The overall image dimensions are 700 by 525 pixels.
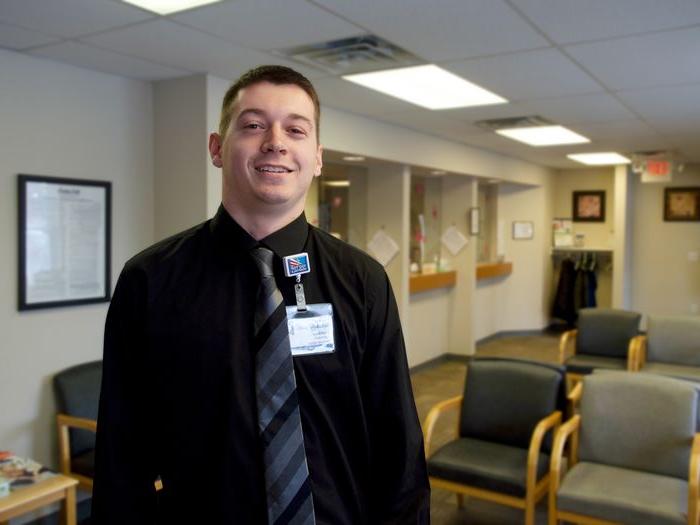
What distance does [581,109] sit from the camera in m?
4.52

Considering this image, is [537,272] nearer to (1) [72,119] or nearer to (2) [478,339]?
(2) [478,339]

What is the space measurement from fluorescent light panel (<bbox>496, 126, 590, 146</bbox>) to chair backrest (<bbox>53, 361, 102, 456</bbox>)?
3.91 meters

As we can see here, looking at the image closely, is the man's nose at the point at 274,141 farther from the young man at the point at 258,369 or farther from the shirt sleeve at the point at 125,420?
the shirt sleeve at the point at 125,420

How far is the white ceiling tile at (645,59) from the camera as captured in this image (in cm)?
283

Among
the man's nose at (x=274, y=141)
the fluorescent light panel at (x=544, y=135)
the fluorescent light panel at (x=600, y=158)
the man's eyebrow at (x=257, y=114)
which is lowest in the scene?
the man's nose at (x=274, y=141)

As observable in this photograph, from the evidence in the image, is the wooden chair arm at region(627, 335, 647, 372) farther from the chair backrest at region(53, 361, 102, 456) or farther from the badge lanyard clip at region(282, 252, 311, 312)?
the badge lanyard clip at region(282, 252, 311, 312)

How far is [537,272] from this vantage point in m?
8.93

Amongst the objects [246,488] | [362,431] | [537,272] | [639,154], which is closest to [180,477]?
[246,488]

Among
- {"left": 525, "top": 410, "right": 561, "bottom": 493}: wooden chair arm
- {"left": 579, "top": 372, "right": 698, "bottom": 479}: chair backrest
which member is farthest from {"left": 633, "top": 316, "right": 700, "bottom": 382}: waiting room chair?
{"left": 525, "top": 410, "right": 561, "bottom": 493}: wooden chair arm

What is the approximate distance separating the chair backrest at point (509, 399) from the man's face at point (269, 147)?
250 cm

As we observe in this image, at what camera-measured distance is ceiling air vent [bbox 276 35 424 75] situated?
2.89 metres

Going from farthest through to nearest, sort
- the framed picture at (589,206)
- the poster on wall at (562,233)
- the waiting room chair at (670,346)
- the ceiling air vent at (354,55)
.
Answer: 1. the poster on wall at (562,233)
2. the framed picture at (589,206)
3. the waiting room chair at (670,346)
4. the ceiling air vent at (354,55)

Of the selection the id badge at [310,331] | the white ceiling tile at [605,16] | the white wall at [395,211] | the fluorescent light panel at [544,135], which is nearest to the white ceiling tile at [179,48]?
the white ceiling tile at [605,16]

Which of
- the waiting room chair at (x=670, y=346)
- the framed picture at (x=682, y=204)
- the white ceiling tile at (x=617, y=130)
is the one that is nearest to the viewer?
the waiting room chair at (x=670, y=346)
